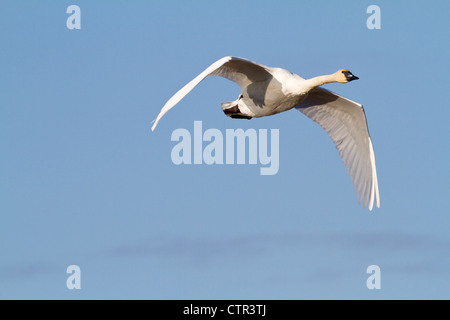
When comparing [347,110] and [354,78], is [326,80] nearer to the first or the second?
[354,78]

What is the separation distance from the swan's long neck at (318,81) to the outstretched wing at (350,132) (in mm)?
1759

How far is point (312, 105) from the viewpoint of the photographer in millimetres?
24281

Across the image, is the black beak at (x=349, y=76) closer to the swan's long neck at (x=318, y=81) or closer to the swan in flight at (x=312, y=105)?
the swan in flight at (x=312, y=105)

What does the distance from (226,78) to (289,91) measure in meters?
1.78

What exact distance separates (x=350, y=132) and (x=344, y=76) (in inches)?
107

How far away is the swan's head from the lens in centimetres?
2186

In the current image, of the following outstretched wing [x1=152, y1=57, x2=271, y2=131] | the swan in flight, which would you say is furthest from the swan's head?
outstretched wing [x1=152, y1=57, x2=271, y2=131]

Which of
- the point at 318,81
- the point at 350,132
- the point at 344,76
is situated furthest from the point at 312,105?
the point at 318,81

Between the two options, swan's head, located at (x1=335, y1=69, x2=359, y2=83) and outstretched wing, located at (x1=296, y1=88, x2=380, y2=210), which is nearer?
swan's head, located at (x1=335, y1=69, x2=359, y2=83)

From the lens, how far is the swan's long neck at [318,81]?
70.3 feet

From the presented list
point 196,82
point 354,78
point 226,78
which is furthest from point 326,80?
point 196,82

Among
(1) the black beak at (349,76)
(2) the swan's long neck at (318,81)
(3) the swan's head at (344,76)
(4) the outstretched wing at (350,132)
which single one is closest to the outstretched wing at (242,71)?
(2) the swan's long neck at (318,81)

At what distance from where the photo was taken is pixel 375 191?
23.6 meters

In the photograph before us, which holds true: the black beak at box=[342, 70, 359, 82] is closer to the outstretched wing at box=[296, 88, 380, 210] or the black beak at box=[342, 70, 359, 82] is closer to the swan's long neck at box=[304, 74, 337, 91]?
the swan's long neck at box=[304, 74, 337, 91]
